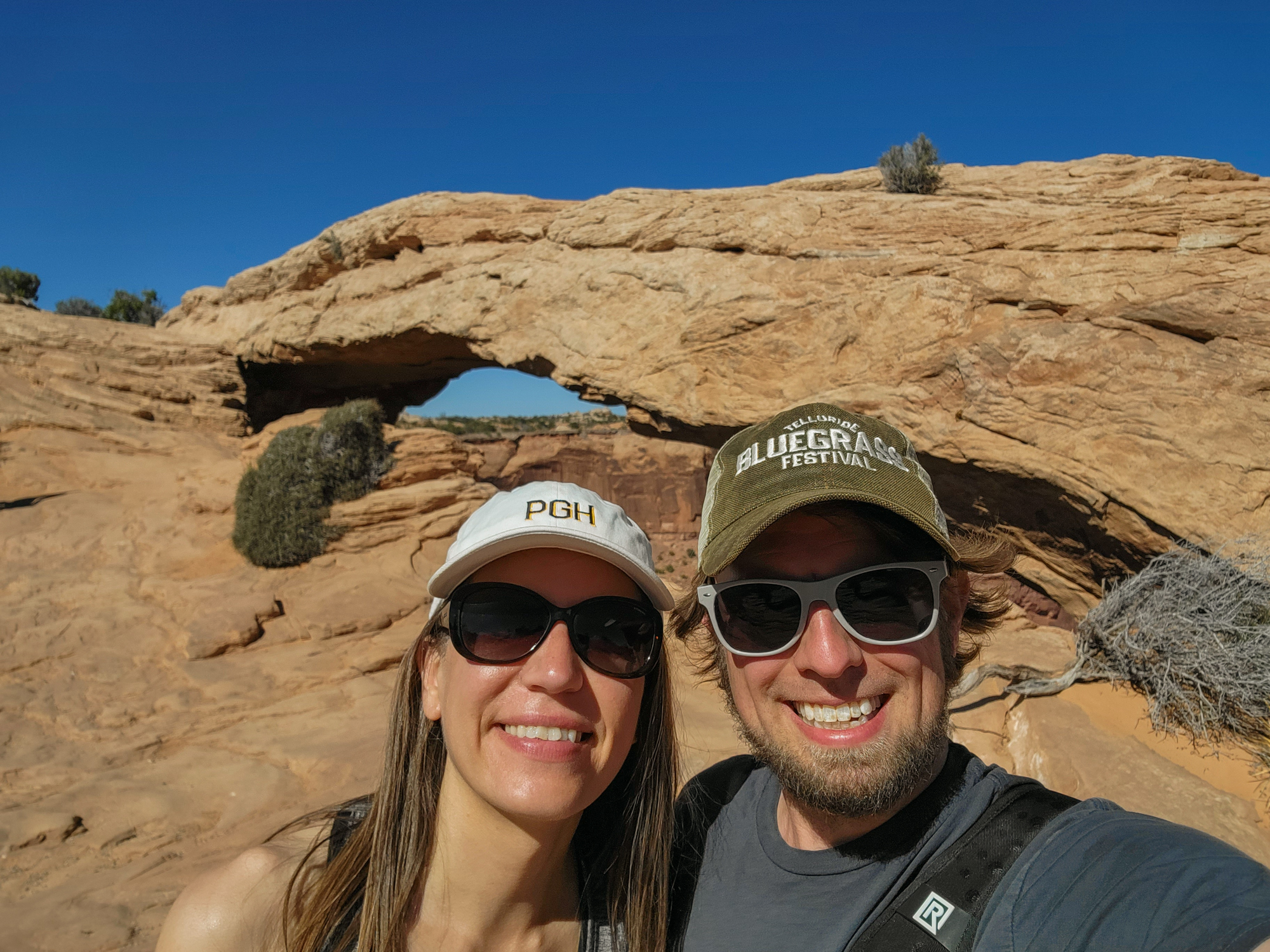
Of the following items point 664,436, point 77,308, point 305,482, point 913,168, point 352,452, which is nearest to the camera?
point 913,168

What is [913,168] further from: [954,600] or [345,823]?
[345,823]

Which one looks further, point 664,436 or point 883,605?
point 664,436

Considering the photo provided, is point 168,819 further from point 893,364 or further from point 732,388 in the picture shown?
point 893,364

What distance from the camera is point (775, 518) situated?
1521 millimetres

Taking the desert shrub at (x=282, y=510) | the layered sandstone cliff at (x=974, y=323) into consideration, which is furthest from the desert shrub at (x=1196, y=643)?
the desert shrub at (x=282, y=510)

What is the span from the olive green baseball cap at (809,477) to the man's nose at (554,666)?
341 mm

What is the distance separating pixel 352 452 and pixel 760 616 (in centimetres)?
1089

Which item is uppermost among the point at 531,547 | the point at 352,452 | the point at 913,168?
the point at 913,168

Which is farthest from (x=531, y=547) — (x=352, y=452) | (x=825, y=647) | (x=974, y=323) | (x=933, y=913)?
(x=352, y=452)

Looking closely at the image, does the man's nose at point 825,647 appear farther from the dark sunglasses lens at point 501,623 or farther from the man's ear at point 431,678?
the man's ear at point 431,678

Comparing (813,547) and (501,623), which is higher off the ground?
(813,547)

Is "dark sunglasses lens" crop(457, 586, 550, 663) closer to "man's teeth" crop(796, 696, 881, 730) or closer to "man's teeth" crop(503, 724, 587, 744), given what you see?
"man's teeth" crop(503, 724, 587, 744)

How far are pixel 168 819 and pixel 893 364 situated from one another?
23.4 feet

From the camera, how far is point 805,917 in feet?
4.68
